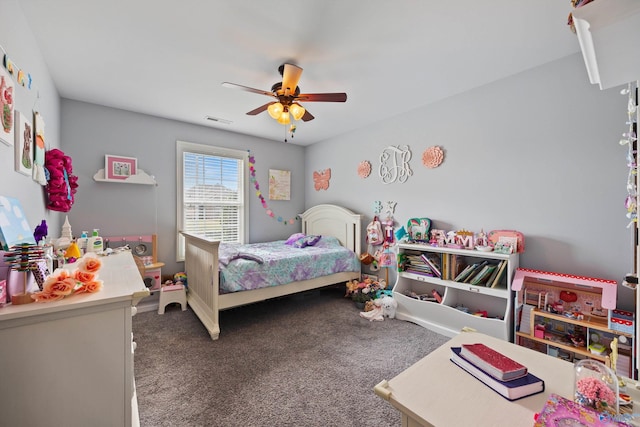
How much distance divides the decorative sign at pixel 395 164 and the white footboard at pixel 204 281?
224 centimetres

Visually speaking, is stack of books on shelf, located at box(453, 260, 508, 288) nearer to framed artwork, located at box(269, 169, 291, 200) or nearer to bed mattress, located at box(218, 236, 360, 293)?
bed mattress, located at box(218, 236, 360, 293)

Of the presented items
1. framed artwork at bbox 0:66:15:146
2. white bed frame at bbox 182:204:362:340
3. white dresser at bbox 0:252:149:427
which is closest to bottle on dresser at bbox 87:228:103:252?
white bed frame at bbox 182:204:362:340

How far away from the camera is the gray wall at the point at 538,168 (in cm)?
193

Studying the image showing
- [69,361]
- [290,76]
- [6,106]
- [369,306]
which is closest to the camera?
[69,361]

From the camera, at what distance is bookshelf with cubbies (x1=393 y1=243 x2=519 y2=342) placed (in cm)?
224

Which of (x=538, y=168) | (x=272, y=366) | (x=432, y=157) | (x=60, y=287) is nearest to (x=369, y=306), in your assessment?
(x=272, y=366)

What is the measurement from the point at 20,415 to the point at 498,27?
10.1ft

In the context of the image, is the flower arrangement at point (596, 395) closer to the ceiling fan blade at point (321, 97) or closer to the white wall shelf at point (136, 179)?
the ceiling fan blade at point (321, 97)

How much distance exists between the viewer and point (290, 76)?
210cm

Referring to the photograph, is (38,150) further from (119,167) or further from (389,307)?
(389,307)

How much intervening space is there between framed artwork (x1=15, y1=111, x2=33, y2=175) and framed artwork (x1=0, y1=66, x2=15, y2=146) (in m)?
0.09

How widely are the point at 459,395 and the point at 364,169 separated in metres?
3.11

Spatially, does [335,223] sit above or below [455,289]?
above

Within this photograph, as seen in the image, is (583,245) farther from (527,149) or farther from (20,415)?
(20,415)
